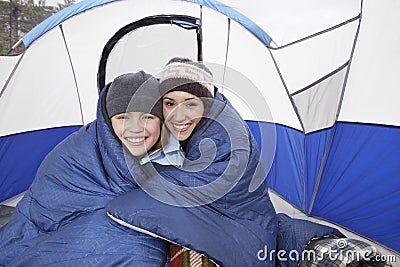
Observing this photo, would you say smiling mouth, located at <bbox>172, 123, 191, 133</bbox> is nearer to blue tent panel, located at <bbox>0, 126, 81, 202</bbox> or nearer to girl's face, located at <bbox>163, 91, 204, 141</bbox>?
girl's face, located at <bbox>163, 91, 204, 141</bbox>

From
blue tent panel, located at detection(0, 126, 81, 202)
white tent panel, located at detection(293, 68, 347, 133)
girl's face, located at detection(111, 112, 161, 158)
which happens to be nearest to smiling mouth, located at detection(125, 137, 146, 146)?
girl's face, located at detection(111, 112, 161, 158)

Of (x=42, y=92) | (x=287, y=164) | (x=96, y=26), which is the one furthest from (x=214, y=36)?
(x=42, y=92)

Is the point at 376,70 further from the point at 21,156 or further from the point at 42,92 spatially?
the point at 21,156

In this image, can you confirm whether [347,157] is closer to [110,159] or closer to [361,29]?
[361,29]

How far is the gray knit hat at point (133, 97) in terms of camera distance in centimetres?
153

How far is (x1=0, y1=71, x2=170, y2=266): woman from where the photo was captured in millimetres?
1226

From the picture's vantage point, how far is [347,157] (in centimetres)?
196

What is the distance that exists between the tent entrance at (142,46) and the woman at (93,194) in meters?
0.71

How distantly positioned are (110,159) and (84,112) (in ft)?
4.20

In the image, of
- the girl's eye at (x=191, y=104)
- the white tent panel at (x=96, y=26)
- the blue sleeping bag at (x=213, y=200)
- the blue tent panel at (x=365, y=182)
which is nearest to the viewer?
the blue sleeping bag at (x=213, y=200)

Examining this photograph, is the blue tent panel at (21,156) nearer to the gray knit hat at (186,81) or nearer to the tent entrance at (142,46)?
the tent entrance at (142,46)

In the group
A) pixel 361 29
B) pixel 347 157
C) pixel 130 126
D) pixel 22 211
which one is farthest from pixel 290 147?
pixel 22 211

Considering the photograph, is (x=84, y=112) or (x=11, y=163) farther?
(x=84, y=112)

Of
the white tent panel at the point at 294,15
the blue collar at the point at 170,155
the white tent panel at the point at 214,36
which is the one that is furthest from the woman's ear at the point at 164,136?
the white tent panel at the point at 214,36
